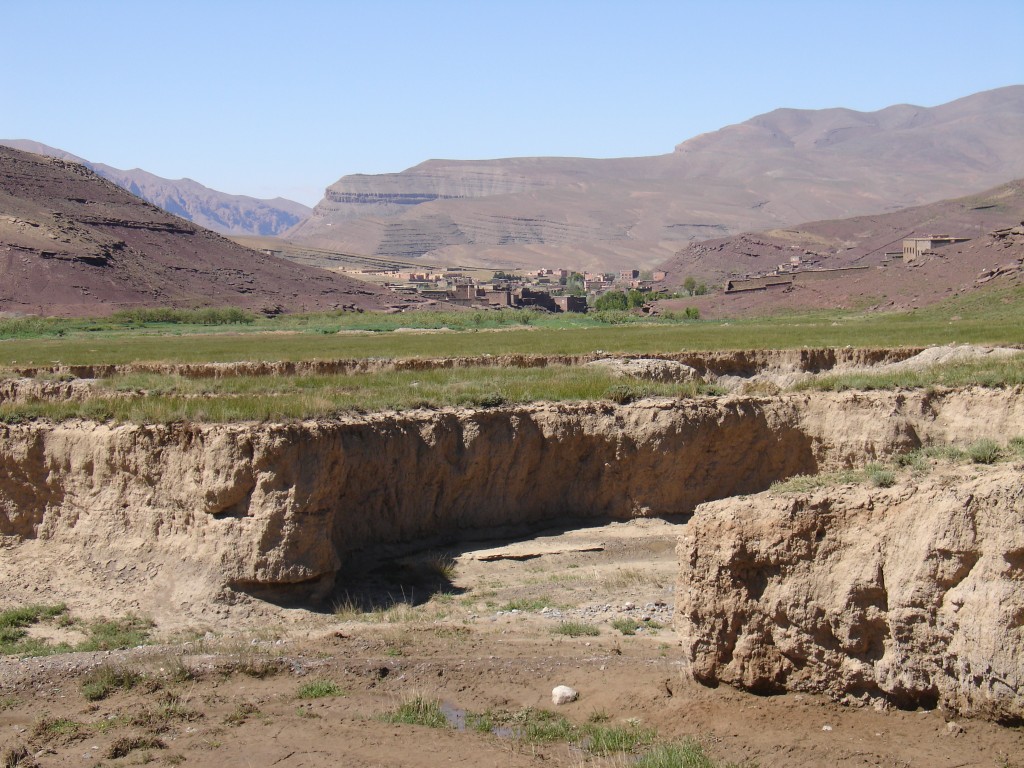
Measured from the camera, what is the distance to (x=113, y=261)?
356ft

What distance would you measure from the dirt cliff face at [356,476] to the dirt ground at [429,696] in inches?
46.8

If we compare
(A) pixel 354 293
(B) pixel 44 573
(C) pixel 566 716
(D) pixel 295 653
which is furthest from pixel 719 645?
(A) pixel 354 293

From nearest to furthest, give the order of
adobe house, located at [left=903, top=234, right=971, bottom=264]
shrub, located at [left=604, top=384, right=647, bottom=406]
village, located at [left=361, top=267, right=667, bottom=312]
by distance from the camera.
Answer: shrub, located at [left=604, top=384, right=647, bottom=406] < adobe house, located at [left=903, top=234, right=971, bottom=264] < village, located at [left=361, top=267, right=667, bottom=312]

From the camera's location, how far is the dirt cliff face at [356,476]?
16734 millimetres

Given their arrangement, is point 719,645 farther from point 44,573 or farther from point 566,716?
point 44,573

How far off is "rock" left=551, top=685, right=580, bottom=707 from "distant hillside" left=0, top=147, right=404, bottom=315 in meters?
86.5

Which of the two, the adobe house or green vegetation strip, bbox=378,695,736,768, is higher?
the adobe house

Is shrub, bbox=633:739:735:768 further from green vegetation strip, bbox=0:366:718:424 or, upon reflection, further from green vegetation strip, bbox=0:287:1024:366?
green vegetation strip, bbox=0:287:1024:366

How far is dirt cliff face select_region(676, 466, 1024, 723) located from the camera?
952 centimetres

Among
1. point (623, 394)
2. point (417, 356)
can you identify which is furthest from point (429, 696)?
point (417, 356)

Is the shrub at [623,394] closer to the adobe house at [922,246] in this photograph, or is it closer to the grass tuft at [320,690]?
the grass tuft at [320,690]

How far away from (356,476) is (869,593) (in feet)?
33.1

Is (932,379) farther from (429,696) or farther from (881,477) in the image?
(429,696)

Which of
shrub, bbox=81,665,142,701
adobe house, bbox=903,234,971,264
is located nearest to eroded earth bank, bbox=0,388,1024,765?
shrub, bbox=81,665,142,701
